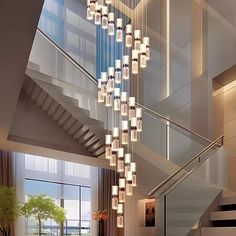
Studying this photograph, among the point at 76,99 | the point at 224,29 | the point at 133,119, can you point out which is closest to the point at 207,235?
the point at 133,119

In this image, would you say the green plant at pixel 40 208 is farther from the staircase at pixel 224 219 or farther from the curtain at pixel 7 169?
the staircase at pixel 224 219

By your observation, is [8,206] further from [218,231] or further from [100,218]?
[218,231]

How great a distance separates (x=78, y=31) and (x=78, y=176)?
186 inches

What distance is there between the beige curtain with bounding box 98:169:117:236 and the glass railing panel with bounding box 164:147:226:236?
6.74 meters

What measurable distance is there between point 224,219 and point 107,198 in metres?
8.09

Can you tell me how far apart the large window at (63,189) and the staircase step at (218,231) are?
280 inches

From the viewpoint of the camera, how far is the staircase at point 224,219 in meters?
7.03

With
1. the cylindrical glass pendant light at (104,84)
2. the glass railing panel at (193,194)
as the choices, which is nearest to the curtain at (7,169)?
the cylindrical glass pendant light at (104,84)

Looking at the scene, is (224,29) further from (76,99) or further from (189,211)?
(189,211)

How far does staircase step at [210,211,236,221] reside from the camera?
290 inches

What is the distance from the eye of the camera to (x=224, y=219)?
756 cm

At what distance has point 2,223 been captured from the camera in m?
11.2

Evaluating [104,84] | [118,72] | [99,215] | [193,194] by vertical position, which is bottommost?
[99,215]

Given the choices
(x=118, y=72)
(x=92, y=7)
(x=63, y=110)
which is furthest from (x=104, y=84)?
(x=63, y=110)
